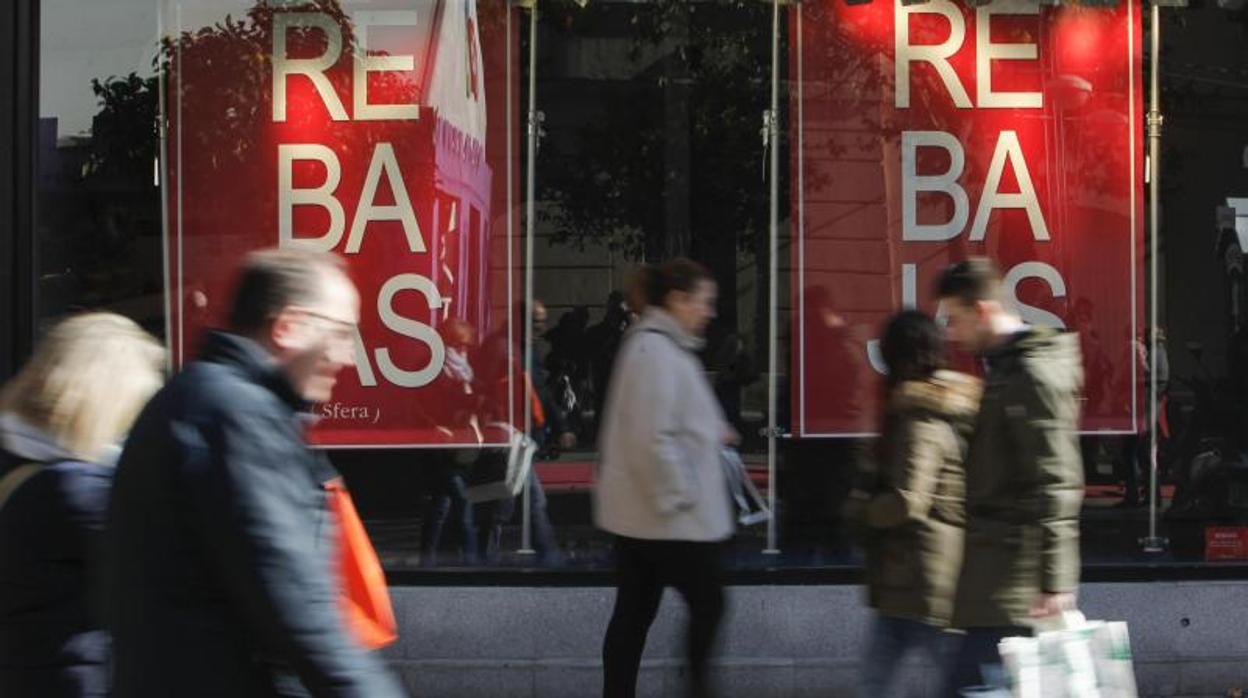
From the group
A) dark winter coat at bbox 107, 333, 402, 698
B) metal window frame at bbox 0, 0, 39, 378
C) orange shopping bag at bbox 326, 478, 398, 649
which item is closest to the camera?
dark winter coat at bbox 107, 333, 402, 698

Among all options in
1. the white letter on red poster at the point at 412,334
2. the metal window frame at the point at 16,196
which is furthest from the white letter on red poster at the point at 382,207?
the metal window frame at the point at 16,196

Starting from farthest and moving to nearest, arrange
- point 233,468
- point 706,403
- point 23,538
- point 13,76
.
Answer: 1. point 13,76
2. point 706,403
3. point 23,538
4. point 233,468

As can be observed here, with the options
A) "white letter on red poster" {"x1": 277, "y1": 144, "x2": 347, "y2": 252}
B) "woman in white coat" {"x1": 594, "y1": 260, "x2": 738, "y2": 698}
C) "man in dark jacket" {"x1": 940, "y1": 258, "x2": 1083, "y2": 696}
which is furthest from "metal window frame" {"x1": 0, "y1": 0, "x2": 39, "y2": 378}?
"man in dark jacket" {"x1": 940, "y1": 258, "x2": 1083, "y2": 696}

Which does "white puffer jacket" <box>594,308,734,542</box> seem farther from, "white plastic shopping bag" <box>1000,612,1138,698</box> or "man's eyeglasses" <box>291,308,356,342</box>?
"man's eyeglasses" <box>291,308,356,342</box>

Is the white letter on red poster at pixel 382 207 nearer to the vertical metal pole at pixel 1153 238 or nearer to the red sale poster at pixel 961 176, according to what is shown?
the red sale poster at pixel 961 176

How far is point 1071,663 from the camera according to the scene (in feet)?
13.0

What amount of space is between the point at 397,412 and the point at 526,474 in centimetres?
64

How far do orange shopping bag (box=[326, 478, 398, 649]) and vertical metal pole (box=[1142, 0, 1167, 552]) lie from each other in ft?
17.1

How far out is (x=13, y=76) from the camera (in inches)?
272

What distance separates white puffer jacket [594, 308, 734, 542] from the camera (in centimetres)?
513

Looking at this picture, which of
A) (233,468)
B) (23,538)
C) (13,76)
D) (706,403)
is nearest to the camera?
(233,468)

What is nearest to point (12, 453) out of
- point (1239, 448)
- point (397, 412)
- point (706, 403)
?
point (706, 403)

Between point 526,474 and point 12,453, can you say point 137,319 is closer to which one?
point 526,474

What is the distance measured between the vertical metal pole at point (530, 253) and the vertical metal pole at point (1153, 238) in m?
2.80
